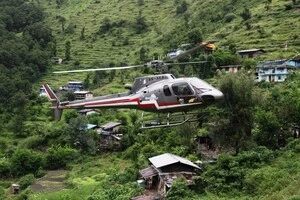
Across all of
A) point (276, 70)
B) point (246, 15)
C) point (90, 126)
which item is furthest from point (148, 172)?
point (246, 15)

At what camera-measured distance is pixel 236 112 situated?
26469 millimetres

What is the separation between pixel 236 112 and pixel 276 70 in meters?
16.0

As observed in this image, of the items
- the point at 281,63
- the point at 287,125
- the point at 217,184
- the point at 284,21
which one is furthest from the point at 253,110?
the point at 284,21

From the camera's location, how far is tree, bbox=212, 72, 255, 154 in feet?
85.9

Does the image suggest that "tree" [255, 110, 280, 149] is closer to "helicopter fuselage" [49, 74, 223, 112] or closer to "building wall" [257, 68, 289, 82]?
"helicopter fuselage" [49, 74, 223, 112]

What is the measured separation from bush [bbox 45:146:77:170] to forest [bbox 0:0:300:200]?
88 mm

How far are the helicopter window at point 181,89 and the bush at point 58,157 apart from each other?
1040 inches

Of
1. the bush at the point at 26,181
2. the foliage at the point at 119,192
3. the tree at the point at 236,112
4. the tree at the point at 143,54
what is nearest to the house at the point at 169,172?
the foliage at the point at 119,192

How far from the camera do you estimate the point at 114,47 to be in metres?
71.8

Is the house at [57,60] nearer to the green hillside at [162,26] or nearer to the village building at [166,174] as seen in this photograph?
the green hillside at [162,26]

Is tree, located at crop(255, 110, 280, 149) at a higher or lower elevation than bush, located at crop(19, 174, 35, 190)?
higher

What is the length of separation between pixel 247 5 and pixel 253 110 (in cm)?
4234

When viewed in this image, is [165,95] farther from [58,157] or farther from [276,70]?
[276,70]

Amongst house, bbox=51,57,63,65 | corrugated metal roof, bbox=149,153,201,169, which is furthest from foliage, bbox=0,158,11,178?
house, bbox=51,57,63,65
